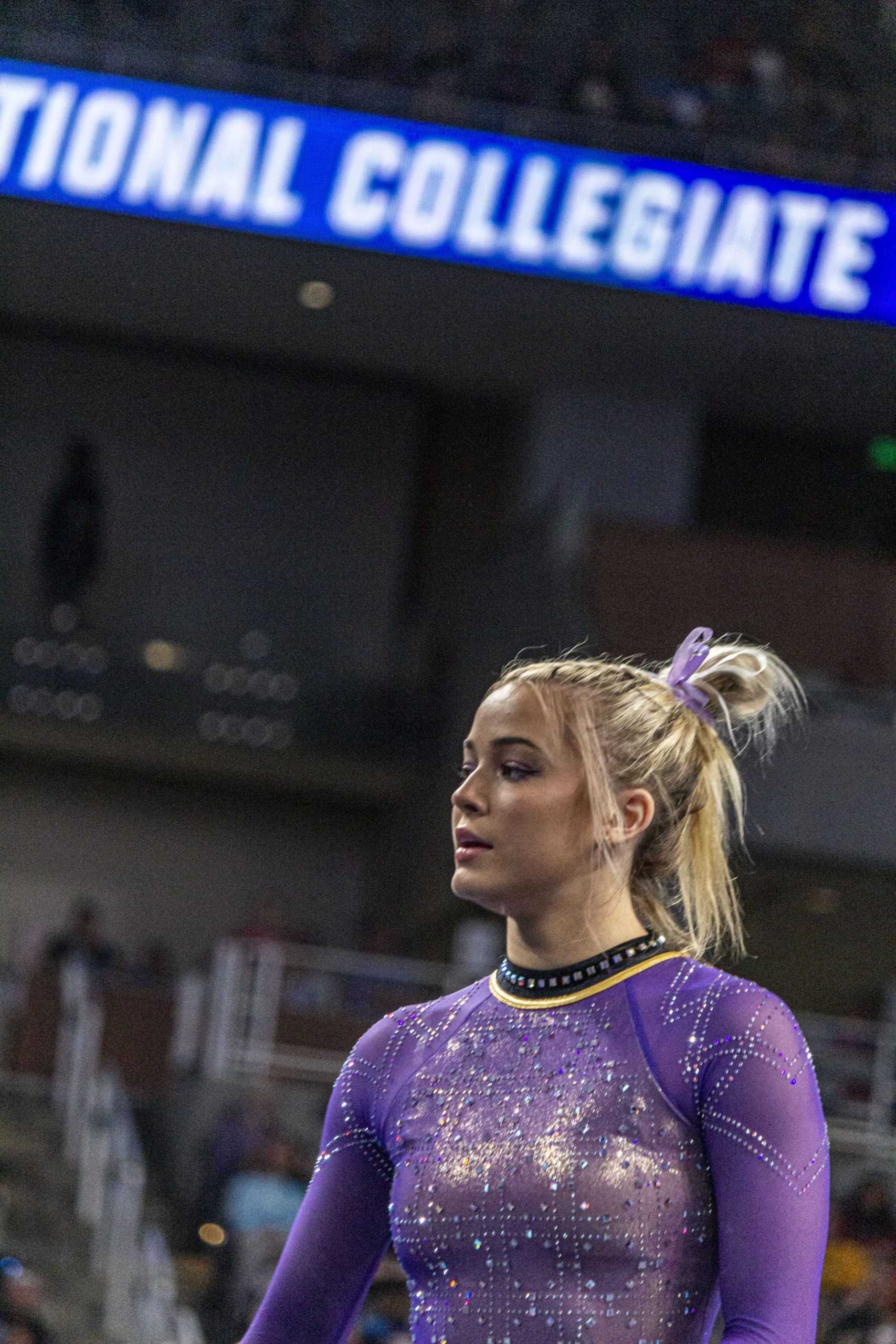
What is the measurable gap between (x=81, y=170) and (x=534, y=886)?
32.4 ft

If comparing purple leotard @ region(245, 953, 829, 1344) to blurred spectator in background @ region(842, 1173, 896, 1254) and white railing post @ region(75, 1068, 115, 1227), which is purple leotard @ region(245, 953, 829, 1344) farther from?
white railing post @ region(75, 1068, 115, 1227)

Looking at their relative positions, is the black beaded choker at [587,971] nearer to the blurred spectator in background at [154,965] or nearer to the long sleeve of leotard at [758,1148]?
the long sleeve of leotard at [758,1148]

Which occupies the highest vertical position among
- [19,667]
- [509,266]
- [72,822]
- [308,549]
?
[509,266]

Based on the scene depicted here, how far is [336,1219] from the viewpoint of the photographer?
5.76ft

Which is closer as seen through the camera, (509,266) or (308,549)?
(509,266)

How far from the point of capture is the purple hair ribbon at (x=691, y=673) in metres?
1.79

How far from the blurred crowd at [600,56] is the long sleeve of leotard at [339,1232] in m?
9.75

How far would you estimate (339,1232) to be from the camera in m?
1.75

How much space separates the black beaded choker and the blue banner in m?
9.64

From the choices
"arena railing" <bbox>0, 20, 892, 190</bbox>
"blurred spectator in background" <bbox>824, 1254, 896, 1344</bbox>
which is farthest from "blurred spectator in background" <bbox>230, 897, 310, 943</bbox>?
"arena railing" <bbox>0, 20, 892, 190</bbox>

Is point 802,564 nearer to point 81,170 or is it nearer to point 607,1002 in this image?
point 81,170

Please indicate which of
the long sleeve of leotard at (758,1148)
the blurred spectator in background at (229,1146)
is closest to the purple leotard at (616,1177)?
the long sleeve of leotard at (758,1148)

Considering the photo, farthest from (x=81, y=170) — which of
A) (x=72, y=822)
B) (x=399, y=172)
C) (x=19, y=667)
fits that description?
(x=72, y=822)

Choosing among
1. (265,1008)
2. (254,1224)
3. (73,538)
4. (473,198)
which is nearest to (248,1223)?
(254,1224)
